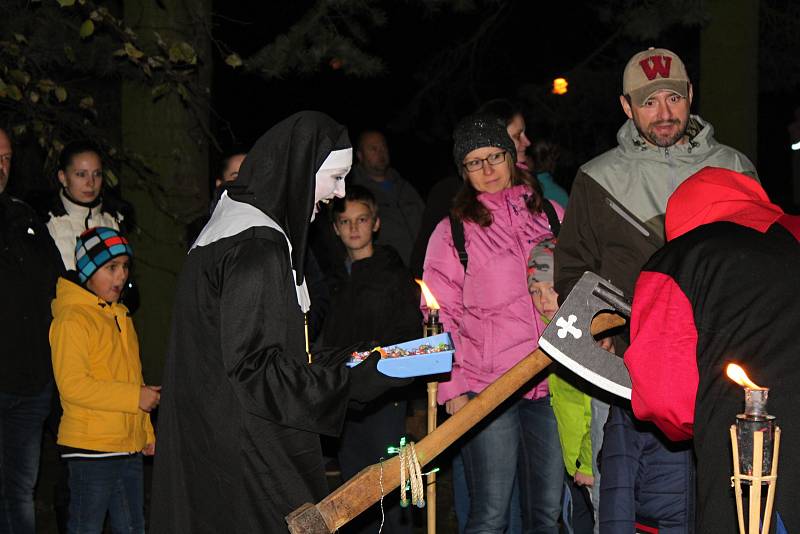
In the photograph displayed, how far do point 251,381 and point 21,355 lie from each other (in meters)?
2.52

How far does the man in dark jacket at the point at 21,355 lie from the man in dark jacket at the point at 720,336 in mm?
3579

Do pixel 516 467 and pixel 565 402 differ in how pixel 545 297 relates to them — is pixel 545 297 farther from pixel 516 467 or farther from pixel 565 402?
pixel 516 467

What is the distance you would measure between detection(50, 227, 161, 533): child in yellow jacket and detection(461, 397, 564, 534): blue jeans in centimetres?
170

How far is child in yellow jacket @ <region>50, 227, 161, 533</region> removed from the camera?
17.4 feet

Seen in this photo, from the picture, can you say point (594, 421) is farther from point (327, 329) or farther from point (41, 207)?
point (41, 207)

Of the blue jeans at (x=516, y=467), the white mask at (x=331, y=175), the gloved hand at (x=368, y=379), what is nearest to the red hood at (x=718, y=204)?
the gloved hand at (x=368, y=379)

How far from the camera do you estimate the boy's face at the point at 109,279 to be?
546 cm

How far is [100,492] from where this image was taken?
212 inches

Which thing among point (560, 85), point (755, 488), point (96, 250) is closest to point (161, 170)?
point (96, 250)

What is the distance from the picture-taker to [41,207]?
6.15m

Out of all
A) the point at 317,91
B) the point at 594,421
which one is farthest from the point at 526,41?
the point at 594,421

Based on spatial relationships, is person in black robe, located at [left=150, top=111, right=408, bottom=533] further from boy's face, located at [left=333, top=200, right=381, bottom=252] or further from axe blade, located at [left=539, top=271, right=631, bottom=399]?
boy's face, located at [left=333, top=200, right=381, bottom=252]

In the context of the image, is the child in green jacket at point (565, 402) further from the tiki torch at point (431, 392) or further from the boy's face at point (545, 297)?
the tiki torch at point (431, 392)

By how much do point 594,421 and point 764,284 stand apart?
1.80 metres
